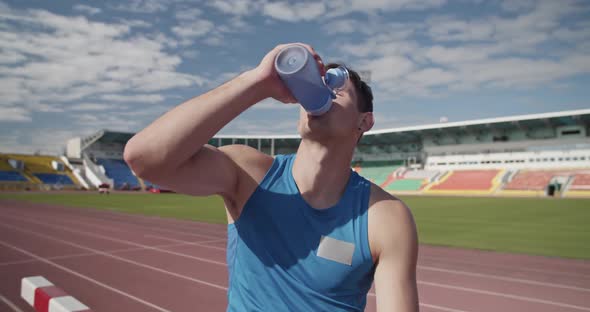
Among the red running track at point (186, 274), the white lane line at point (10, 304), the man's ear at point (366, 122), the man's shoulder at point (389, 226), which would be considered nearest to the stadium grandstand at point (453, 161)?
the red running track at point (186, 274)

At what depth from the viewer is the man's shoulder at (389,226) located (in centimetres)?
126

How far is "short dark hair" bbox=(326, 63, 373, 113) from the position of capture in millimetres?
1450

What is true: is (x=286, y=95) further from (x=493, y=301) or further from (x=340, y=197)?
(x=493, y=301)

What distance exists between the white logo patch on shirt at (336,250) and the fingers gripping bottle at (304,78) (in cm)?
44

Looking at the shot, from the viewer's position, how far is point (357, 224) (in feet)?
4.31

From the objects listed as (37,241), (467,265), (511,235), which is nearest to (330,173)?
(467,265)

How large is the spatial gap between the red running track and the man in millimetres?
3770

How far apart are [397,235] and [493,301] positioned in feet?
15.4

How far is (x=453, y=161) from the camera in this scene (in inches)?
2041

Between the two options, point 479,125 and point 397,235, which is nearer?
point 397,235

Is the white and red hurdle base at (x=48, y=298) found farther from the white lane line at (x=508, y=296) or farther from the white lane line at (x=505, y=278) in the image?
the white lane line at (x=505, y=278)

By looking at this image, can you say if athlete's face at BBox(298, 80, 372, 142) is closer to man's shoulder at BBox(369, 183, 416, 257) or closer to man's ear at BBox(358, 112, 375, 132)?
man's ear at BBox(358, 112, 375, 132)

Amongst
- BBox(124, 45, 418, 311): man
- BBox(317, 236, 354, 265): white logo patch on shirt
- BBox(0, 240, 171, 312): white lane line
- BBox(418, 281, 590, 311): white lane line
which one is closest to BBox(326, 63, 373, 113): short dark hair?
BBox(124, 45, 418, 311): man


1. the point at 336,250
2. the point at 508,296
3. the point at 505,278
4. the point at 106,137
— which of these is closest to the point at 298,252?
the point at 336,250
